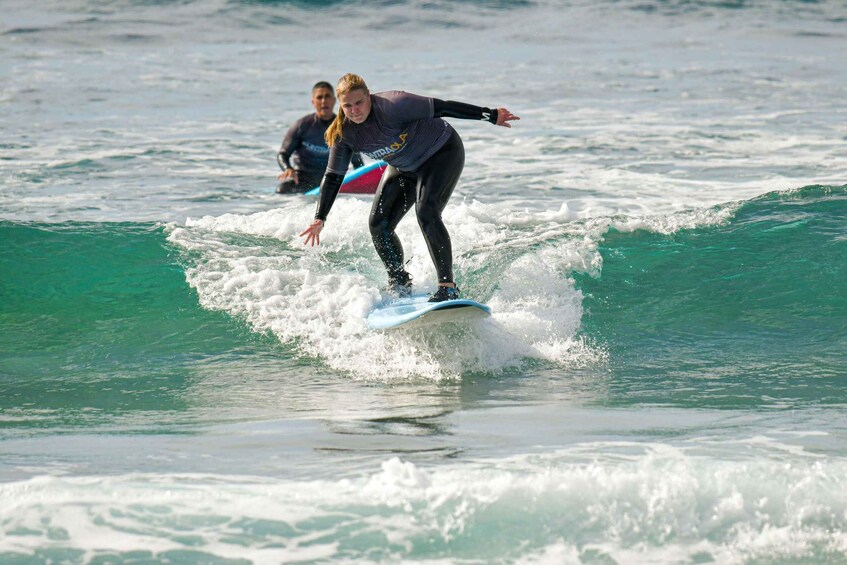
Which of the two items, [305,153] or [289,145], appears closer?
[289,145]

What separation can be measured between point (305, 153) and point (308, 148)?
4.2 inches

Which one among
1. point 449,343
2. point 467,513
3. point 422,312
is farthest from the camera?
point 449,343

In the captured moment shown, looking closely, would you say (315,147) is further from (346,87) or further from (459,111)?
(346,87)

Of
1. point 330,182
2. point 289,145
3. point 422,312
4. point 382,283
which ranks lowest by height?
point 382,283

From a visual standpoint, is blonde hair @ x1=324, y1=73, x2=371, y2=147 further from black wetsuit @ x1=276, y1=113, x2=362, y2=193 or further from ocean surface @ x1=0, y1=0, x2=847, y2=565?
black wetsuit @ x1=276, y1=113, x2=362, y2=193

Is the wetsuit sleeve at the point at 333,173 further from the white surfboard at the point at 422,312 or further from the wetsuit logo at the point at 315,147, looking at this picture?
the wetsuit logo at the point at 315,147

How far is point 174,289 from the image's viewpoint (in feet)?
31.7

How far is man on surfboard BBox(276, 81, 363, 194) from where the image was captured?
38.0ft

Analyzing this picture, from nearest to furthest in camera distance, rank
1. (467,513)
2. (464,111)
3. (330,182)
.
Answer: (467,513)
(464,111)
(330,182)

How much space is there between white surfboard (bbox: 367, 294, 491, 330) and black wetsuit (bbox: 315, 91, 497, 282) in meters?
0.26

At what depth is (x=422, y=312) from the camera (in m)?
6.93

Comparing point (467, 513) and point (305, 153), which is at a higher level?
point (305, 153)

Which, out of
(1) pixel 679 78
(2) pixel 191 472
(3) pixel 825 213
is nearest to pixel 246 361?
(2) pixel 191 472

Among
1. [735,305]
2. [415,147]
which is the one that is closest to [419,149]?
[415,147]
